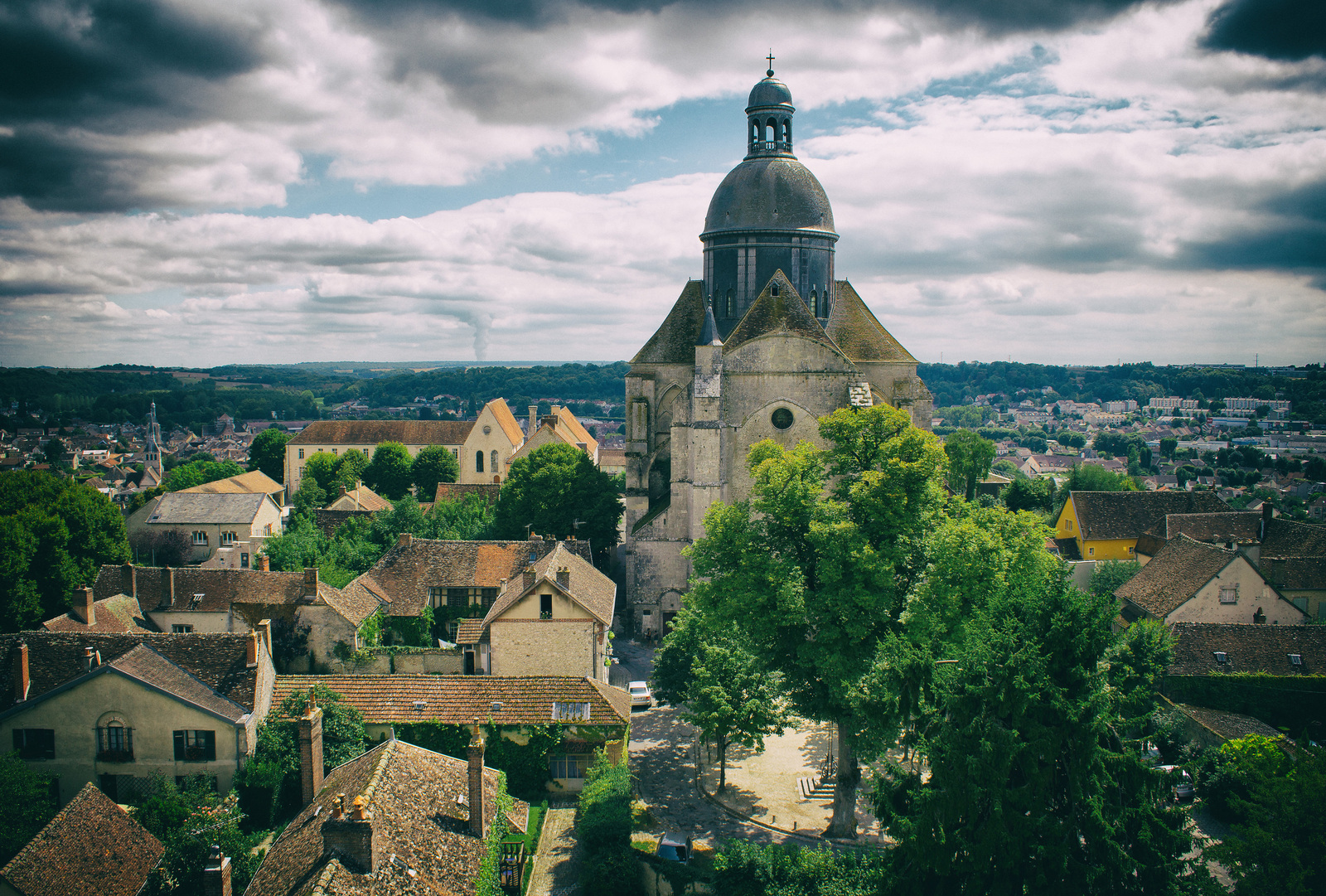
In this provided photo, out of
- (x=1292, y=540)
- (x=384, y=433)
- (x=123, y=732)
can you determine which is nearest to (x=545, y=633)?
(x=123, y=732)

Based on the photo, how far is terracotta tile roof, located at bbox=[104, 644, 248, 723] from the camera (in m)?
24.9

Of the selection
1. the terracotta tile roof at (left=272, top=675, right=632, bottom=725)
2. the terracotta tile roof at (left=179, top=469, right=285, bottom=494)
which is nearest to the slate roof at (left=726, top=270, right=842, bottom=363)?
the terracotta tile roof at (left=272, top=675, right=632, bottom=725)

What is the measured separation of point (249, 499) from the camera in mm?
53469

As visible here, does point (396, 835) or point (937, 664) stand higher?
point (937, 664)

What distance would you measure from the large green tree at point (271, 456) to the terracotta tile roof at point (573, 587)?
2544 inches

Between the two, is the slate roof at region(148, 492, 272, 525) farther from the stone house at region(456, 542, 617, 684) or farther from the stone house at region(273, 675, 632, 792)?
the stone house at region(456, 542, 617, 684)

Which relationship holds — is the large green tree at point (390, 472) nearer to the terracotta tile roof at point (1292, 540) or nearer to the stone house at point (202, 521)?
the stone house at point (202, 521)

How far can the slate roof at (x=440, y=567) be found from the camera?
126ft

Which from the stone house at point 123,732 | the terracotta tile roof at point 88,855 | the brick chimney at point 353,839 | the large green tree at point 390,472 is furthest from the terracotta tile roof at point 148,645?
the large green tree at point 390,472

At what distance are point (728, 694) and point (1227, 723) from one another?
17.5 meters

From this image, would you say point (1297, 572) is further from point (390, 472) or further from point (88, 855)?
point (390, 472)

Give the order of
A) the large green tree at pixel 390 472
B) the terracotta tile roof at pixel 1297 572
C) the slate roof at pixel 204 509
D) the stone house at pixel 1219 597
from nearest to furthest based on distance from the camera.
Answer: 1. the stone house at pixel 1219 597
2. the terracotta tile roof at pixel 1297 572
3. the slate roof at pixel 204 509
4. the large green tree at pixel 390 472

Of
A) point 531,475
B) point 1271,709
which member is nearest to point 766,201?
point 531,475

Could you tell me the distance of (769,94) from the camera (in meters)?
45.5
